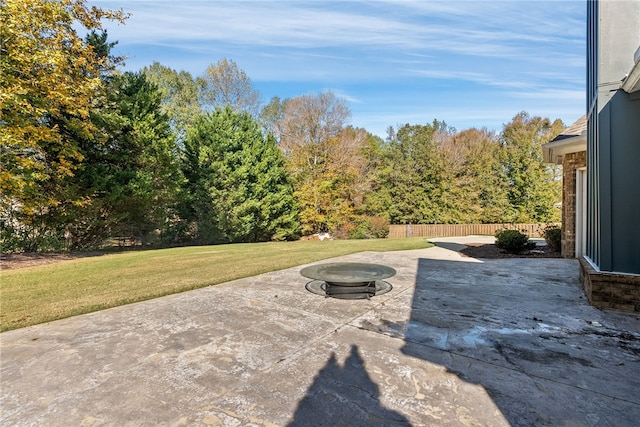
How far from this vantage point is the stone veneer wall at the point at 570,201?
7691mm

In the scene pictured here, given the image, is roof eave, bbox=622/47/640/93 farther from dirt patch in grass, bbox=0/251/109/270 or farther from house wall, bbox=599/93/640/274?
dirt patch in grass, bbox=0/251/109/270

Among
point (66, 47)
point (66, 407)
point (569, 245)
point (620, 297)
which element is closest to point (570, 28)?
point (569, 245)

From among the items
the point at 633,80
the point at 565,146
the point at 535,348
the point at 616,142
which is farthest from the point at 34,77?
the point at 565,146

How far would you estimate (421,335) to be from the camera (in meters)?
3.32

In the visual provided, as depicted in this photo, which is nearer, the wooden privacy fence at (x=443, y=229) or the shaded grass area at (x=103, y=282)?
the shaded grass area at (x=103, y=282)

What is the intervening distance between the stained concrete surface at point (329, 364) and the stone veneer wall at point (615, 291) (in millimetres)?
205

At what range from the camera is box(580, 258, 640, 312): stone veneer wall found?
400 cm

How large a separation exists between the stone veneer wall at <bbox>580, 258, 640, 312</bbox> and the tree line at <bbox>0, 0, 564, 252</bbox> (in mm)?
11873

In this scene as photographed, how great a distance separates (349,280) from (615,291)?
11.5 feet

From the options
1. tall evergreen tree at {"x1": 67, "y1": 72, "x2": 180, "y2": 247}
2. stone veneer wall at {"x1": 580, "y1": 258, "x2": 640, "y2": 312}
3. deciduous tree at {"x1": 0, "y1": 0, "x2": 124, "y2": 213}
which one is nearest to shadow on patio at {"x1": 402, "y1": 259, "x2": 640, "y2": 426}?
stone veneer wall at {"x1": 580, "y1": 258, "x2": 640, "y2": 312}

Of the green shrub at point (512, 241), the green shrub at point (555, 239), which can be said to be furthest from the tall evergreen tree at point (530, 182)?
the green shrub at point (512, 241)

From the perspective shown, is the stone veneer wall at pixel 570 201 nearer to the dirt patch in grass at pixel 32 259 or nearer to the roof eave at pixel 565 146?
the roof eave at pixel 565 146

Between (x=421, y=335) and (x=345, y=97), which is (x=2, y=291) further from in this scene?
(x=345, y=97)

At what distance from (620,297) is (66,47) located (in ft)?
49.6
